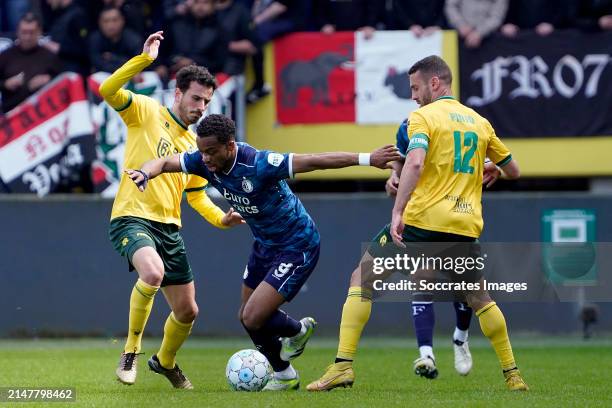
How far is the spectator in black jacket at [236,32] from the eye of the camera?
55.2ft

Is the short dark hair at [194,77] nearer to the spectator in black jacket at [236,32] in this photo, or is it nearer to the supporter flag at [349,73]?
the spectator in black jacket at [236,32]

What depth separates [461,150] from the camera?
9.30 m

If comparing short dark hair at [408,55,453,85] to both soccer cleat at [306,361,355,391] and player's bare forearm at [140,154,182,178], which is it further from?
soccer cleat at [306,361,355,391]

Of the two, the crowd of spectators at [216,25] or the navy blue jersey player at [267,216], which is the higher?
the crowd of spectators at [216,25]

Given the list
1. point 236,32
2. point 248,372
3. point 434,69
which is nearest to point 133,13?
point 236,32

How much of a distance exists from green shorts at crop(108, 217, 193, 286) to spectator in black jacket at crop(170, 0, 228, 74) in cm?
679

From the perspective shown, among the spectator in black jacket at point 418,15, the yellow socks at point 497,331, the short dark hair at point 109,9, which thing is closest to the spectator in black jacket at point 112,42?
the short dark hair at point 109,9

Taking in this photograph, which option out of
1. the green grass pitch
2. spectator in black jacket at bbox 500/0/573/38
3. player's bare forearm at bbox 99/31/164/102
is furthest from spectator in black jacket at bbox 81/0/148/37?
player's bare forearm at bbox 99/31/164/102

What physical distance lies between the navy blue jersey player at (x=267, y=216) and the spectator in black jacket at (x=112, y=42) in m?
7.54

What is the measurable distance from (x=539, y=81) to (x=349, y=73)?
2633mm

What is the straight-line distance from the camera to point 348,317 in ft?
30.7

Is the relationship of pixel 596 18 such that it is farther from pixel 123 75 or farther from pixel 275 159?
pixel 275 159

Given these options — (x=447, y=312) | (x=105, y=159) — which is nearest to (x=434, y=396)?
(x=447, y=312)

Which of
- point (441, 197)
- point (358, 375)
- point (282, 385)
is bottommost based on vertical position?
point (358, 375)
